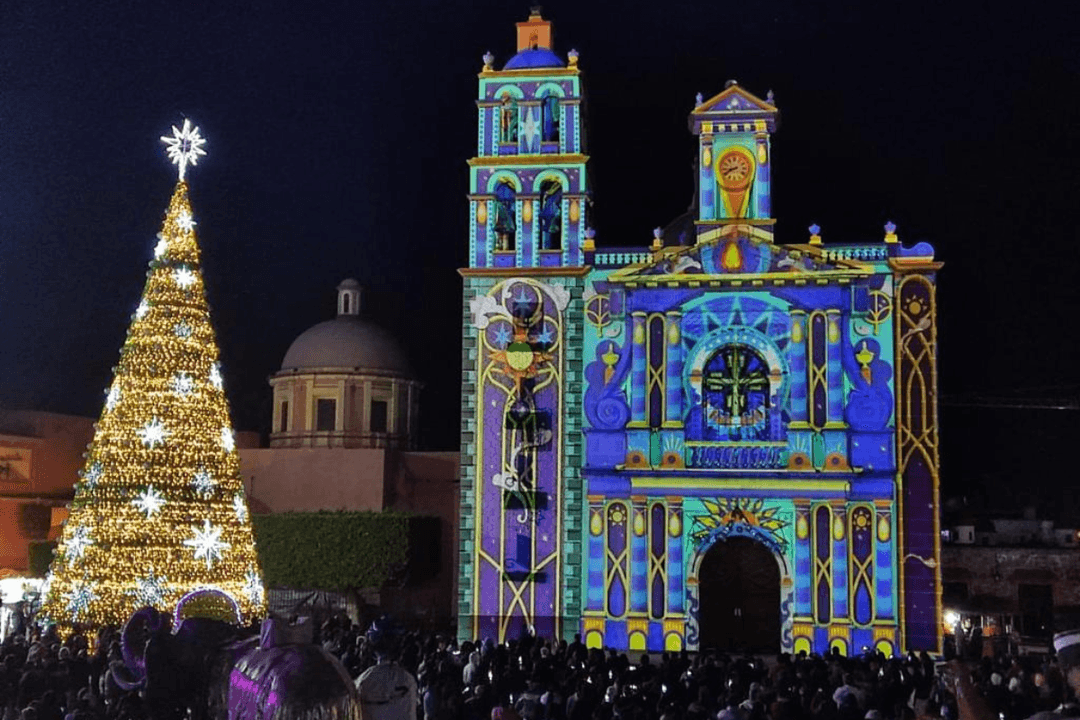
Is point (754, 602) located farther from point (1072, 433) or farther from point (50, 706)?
point (1072, 433)

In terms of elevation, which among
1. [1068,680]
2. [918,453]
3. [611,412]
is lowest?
[1068,680]

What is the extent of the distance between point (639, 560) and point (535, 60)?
13.4 m

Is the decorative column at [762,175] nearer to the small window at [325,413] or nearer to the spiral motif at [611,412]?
the spiral motif at [611,412]

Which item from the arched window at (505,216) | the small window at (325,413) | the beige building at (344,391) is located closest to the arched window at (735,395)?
the arched window at (505,216)

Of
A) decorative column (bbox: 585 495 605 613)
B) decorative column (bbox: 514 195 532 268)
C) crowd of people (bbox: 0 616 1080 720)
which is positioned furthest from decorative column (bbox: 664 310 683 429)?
crowd of people (bbox: 0 616 1080 720)

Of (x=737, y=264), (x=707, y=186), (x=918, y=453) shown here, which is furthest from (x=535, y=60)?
(x=918, y=453)

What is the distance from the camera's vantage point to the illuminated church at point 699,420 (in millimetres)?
30016

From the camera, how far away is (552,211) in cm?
3278

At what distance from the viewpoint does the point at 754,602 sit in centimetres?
3144

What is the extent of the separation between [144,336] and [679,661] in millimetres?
13633

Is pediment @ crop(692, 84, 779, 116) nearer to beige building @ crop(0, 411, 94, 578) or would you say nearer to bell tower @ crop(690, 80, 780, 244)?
bell tower @ crop(690, 80, 780, 244)

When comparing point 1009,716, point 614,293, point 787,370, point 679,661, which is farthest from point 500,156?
point 1009,716

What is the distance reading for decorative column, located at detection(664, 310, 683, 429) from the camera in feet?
102

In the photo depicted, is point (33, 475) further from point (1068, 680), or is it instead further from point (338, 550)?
point (1068, 680)
